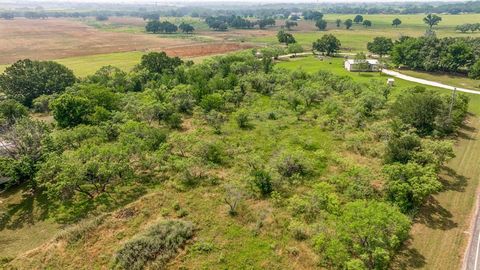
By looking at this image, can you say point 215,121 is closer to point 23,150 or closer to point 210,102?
point 210,102

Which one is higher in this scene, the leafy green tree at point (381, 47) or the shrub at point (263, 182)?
the leafy green tree at point (381, 47)

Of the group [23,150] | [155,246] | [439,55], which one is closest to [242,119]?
[155,246]

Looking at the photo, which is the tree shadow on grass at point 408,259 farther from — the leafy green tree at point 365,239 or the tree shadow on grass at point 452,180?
the tree shadow on grass at point 452,180

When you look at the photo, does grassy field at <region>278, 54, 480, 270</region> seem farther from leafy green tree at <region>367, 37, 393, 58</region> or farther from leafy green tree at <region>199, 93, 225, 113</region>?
leafy green tree at <region>367, 37, 393, 58</region>

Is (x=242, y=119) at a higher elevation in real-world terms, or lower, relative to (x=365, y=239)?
higher

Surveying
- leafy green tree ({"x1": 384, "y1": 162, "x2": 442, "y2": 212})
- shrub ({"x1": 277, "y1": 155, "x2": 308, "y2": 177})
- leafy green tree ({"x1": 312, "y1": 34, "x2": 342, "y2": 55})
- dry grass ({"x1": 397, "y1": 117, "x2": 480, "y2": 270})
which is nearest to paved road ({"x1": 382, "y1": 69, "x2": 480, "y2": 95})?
leafy green tree ({"x1": 312, "y1": 34, "x2": 342, "y2": 55})

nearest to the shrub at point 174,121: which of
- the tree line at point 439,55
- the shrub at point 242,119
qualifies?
the shrub at point 242,119

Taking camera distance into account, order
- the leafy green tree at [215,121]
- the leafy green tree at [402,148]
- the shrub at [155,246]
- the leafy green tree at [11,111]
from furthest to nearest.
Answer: the leafy green tree at [215,121] < the leafy green tree at [11,111] < the leafy green tree at [402,148] < the shrub at [155,246]
